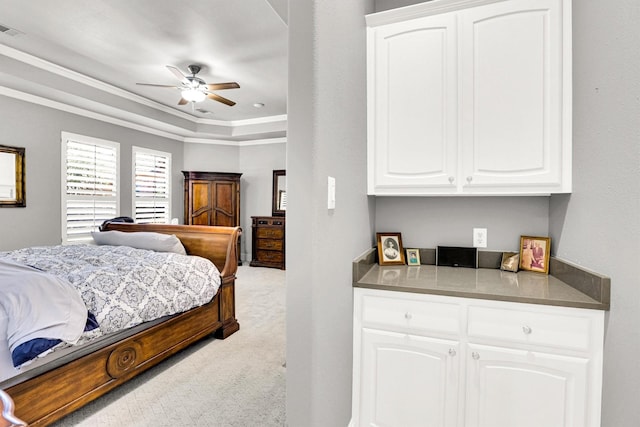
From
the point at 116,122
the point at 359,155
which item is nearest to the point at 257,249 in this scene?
the point at 116,122

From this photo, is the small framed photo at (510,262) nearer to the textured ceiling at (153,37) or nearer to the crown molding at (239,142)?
the textured ceiling at (153,37)

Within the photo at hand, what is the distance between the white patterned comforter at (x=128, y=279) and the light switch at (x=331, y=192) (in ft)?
5.36

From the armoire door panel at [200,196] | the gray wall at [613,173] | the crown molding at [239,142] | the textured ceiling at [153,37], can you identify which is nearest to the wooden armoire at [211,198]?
the armoire door panel at [200,196]

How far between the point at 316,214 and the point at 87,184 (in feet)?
16.7

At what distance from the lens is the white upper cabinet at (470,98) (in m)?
1.58

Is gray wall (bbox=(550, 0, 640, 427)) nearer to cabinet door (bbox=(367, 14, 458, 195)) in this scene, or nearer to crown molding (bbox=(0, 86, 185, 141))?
cabinet door (bbox=(367, 14, 458, 195))

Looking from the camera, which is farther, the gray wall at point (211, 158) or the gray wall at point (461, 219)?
the gray wall at point (211, 158)

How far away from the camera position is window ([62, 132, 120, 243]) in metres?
4.66

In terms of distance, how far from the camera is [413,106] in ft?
5.94

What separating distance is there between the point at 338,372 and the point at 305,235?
71cm

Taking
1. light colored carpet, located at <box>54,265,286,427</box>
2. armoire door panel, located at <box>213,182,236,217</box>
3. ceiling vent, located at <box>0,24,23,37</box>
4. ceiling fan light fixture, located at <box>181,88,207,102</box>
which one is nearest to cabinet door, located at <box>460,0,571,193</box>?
light colored carpet, located at <box>54,265,286,427</box>

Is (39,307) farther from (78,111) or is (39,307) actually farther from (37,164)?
(78,111)

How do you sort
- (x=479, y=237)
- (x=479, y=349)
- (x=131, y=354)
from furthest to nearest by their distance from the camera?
1. (x=131, y=354)
2. (x=479, y=237)
3. (x=479, y=349)

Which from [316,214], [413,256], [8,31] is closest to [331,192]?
[316,214]
